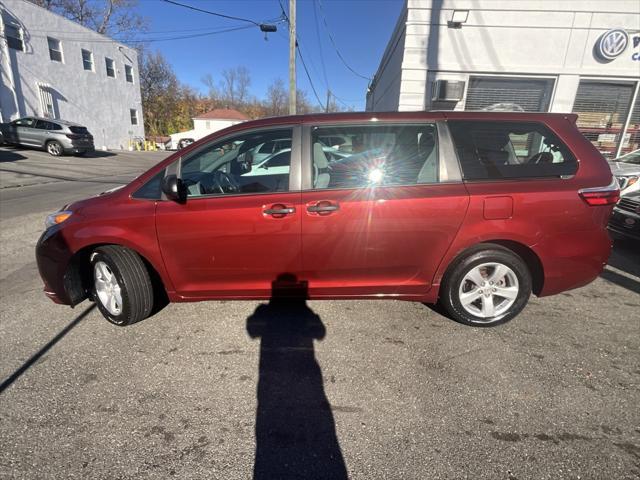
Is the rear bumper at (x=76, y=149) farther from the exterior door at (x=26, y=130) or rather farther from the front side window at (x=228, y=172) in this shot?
the front side window at (x=228, y=172)

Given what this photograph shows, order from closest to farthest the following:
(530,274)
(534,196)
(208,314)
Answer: (534,196) < (530,274) < (208,314)

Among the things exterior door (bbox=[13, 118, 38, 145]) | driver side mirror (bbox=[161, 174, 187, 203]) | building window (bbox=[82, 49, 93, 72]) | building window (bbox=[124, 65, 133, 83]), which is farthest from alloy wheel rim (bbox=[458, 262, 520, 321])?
building window (bbox=[124, 65, 133, 83])

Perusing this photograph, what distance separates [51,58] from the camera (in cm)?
2002

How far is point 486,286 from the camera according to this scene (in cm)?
275

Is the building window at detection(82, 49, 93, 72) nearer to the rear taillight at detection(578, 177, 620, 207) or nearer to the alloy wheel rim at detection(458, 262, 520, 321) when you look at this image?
the alloy wheel rim at detection(458, 262, 520, 321)

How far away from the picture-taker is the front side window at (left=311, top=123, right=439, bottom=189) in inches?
102

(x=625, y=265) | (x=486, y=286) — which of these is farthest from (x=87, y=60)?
(x=625, y=265)

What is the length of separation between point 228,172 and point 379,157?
137 centimetres

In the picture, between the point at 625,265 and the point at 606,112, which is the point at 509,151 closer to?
the point at 625,265

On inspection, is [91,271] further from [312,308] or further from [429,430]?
[429,430]

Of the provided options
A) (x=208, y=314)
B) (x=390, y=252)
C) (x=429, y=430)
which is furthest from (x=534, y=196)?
(x=208, y=314)

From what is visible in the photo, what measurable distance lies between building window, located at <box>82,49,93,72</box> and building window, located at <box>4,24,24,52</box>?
4.66 m

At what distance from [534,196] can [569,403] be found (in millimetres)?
1425

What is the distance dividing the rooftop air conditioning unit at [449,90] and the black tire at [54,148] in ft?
57.5
